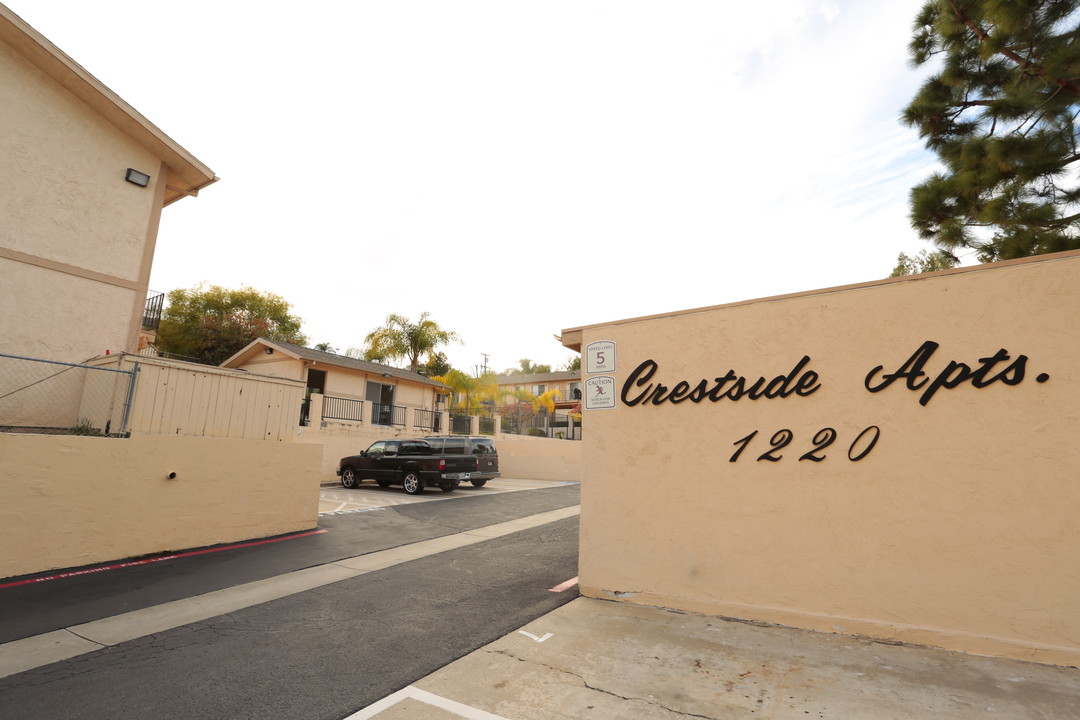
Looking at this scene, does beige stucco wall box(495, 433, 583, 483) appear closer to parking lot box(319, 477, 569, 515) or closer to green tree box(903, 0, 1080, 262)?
parking lot box(319, 477, 569, 515)

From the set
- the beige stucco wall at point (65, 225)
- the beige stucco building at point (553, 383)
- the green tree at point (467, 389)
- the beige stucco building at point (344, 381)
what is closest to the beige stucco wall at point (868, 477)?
the beige stucco wall at point (65, 225)

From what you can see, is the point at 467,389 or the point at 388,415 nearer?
the point at 388,415

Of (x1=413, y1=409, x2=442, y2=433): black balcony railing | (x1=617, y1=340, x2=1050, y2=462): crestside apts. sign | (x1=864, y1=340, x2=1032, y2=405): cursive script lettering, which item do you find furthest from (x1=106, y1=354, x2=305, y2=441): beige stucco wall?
(x1=413, y1=409, x2=442, y2=433): black balcony railing

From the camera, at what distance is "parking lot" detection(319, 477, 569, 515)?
1258 centimetres

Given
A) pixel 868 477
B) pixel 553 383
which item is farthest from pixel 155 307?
pixel 553 383

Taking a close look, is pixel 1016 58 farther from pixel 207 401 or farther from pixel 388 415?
pixel 388 415

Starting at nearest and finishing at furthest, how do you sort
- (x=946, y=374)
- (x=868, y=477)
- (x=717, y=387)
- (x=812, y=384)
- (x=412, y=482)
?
(x=946, y=374), (x=868, y=477), (x=812, y=384), (x=717, y=387), (x=412, y=482)

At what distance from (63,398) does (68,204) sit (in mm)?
3688

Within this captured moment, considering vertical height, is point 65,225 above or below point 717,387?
above

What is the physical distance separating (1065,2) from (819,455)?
844cm

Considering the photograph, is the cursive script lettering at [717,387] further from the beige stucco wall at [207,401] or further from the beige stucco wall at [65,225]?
the beige stucco wall at [65,225]

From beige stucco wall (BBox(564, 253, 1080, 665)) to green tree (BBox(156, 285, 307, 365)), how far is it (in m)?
30.1

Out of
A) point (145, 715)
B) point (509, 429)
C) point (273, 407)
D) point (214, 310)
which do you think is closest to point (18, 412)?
point (273, 407)

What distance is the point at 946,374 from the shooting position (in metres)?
4.64
